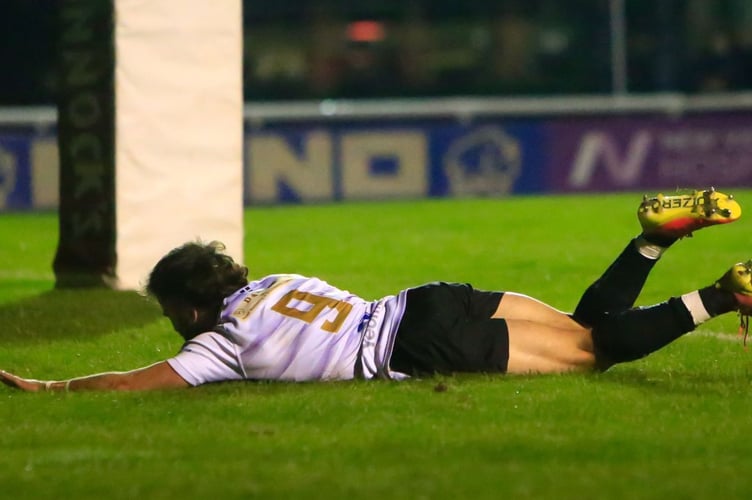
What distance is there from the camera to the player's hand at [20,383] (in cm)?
609

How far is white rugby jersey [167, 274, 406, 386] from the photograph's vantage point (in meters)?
5.95

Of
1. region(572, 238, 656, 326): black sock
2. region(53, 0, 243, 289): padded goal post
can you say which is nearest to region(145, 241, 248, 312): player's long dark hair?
region(572, 238, 656, 326): black sock

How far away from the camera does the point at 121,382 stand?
19.8 ft

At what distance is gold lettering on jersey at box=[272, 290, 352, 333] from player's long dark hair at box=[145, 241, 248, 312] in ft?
0.81

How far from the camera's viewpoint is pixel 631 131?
22.8 meters

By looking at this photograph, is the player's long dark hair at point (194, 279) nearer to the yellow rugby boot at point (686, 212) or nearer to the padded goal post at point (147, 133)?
the yellow rugby boot at point (686, 212)

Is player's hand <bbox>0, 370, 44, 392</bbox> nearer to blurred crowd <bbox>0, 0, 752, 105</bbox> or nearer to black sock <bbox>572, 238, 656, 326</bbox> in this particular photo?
black sock <bbox>572, 238, 656, 326</bbox>

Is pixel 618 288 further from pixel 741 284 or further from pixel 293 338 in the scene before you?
pixel 293 338

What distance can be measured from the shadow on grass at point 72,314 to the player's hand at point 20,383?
1.77m

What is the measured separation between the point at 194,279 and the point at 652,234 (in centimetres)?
201

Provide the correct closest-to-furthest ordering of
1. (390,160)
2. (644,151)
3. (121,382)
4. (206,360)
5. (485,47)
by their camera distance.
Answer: (206,360)
(121,382)
(390,160)
(644,151)
(485,47)

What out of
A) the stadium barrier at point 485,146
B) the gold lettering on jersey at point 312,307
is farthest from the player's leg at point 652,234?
the stadium barrier at point 485,146

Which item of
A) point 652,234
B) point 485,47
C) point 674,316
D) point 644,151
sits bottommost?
point 644,151

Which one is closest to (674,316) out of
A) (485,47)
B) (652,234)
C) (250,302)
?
A: (652,234)
